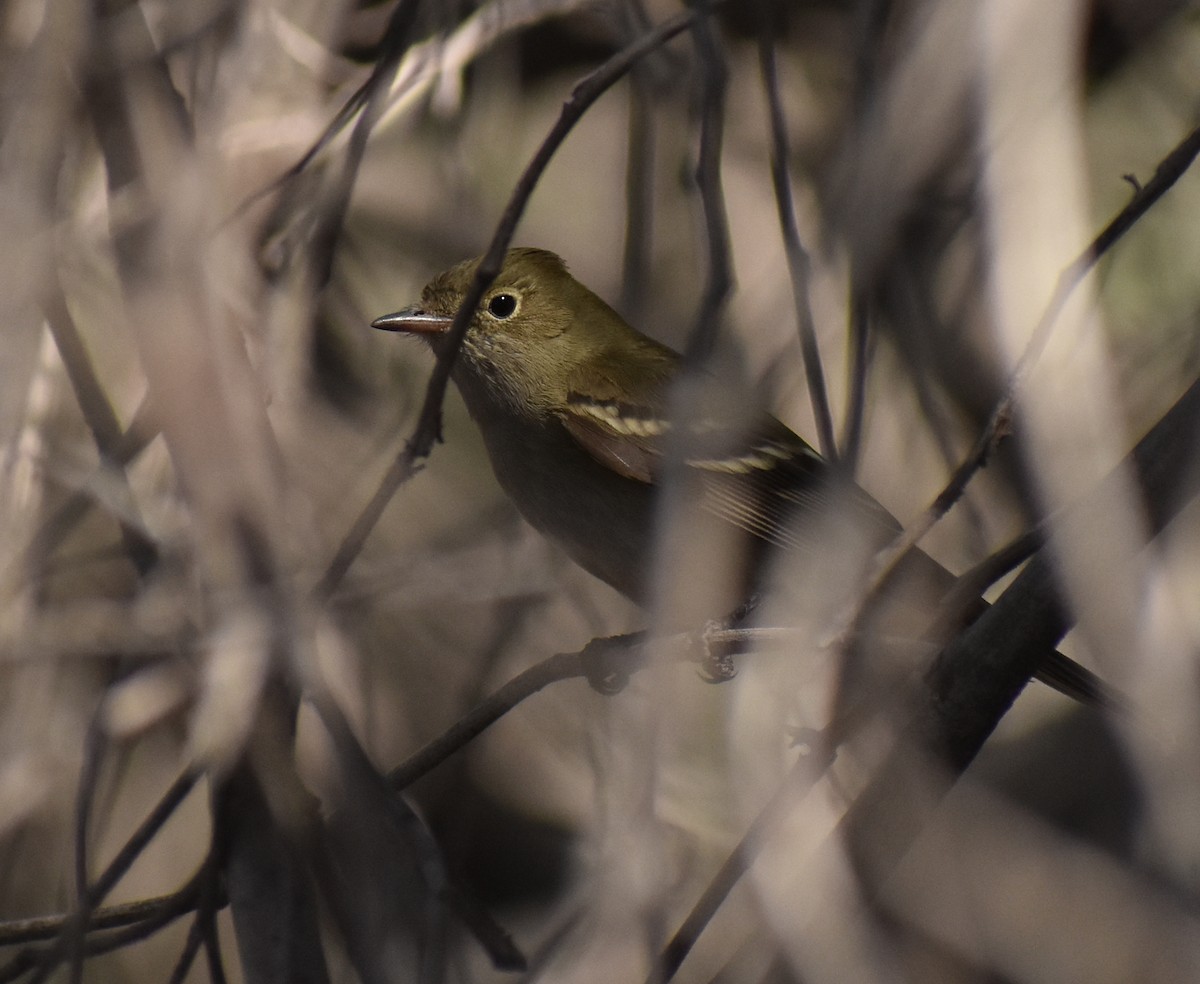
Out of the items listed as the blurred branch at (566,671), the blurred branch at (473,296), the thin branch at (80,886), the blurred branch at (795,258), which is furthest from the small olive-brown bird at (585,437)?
the thin branch at (80,886)

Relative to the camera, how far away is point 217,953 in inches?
A: 83.4

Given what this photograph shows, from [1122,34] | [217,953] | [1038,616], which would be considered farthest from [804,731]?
[1122,34]

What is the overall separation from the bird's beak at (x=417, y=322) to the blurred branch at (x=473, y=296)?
65.3 inches

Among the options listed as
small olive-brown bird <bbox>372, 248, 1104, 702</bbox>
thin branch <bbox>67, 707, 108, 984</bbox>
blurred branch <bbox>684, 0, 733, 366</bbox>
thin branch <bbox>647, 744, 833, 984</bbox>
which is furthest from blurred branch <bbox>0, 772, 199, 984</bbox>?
small olive-brown bird <bbox>372, 248, 1104, 702</bbox>

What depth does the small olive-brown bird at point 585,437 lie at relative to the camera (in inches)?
145

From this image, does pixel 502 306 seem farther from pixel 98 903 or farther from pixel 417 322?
pixel 98 903

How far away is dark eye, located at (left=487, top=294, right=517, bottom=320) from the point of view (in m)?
4.14

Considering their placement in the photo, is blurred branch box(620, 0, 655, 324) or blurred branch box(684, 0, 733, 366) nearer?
blurred branch box(684, 0, 733, 366)

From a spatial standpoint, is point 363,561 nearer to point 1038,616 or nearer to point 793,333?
point 793,333

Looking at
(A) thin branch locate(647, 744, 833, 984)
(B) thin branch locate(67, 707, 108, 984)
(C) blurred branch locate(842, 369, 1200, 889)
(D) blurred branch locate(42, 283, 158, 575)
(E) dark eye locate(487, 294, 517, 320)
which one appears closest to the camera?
(A) thin branch locate(647, 744, 833, 984)

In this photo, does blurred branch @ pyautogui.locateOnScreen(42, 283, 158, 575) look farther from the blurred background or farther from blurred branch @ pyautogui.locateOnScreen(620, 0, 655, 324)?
blurred branch @ pyautogui.locateOnScreen(620, 0, 655, 324)

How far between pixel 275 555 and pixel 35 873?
237 centimetres

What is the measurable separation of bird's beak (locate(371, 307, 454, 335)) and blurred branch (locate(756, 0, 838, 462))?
5.05ft

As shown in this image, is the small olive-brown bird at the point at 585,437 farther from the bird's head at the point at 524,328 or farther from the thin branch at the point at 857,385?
the thin branch at the point at 857,385
